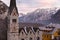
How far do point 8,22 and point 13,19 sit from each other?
3.70 feet

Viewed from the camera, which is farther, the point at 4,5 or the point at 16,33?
the point at 4,5

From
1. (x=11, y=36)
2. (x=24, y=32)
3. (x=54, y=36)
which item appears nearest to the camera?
(x=11, y=36)

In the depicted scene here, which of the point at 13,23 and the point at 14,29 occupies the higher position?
the point at 13,23

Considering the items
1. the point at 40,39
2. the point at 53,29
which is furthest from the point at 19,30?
the point at 53,29

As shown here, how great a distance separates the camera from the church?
3878 cm

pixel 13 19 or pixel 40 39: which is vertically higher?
pixel 13 19

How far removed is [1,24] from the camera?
137ft

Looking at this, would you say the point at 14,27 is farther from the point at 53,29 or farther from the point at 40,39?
the point at 53,29

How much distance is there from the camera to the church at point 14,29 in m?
38.8

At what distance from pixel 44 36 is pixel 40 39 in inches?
67.3

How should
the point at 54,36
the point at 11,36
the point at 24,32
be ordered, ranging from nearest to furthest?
1. the point at 11,36
2. the point at 24,32
3. the point at 54,36

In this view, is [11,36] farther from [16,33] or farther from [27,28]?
[27,28]

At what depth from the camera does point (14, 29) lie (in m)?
38.9

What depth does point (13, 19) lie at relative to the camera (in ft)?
128
